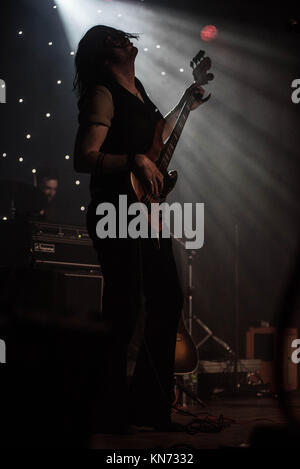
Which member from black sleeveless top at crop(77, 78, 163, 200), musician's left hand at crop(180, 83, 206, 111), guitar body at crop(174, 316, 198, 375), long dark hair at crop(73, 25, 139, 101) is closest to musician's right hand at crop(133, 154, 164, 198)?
black sleeveless top at crop(77, 78, 163, 200)

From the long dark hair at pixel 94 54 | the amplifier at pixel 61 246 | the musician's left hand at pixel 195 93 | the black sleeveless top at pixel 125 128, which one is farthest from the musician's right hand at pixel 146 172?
the amplifier at pixel 61 246

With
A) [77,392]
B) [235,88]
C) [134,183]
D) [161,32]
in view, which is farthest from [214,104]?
[77,392]

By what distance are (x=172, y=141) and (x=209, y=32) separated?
517 centimetres

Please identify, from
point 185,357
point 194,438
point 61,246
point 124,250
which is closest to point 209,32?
point 61,246

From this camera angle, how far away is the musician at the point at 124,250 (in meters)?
2.44

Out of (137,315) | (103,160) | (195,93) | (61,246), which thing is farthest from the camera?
(61,246)

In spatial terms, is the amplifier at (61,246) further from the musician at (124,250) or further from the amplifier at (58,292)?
the musician at (124,250)

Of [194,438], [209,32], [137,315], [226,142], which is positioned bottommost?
[194,438]

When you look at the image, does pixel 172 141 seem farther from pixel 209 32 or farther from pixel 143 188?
pixel 209 32

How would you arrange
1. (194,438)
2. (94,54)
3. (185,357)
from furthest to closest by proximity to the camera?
(185,357)
(94,54)
(194,438)

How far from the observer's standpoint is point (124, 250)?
2514 millimetres

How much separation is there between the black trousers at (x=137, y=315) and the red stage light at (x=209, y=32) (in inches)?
217
